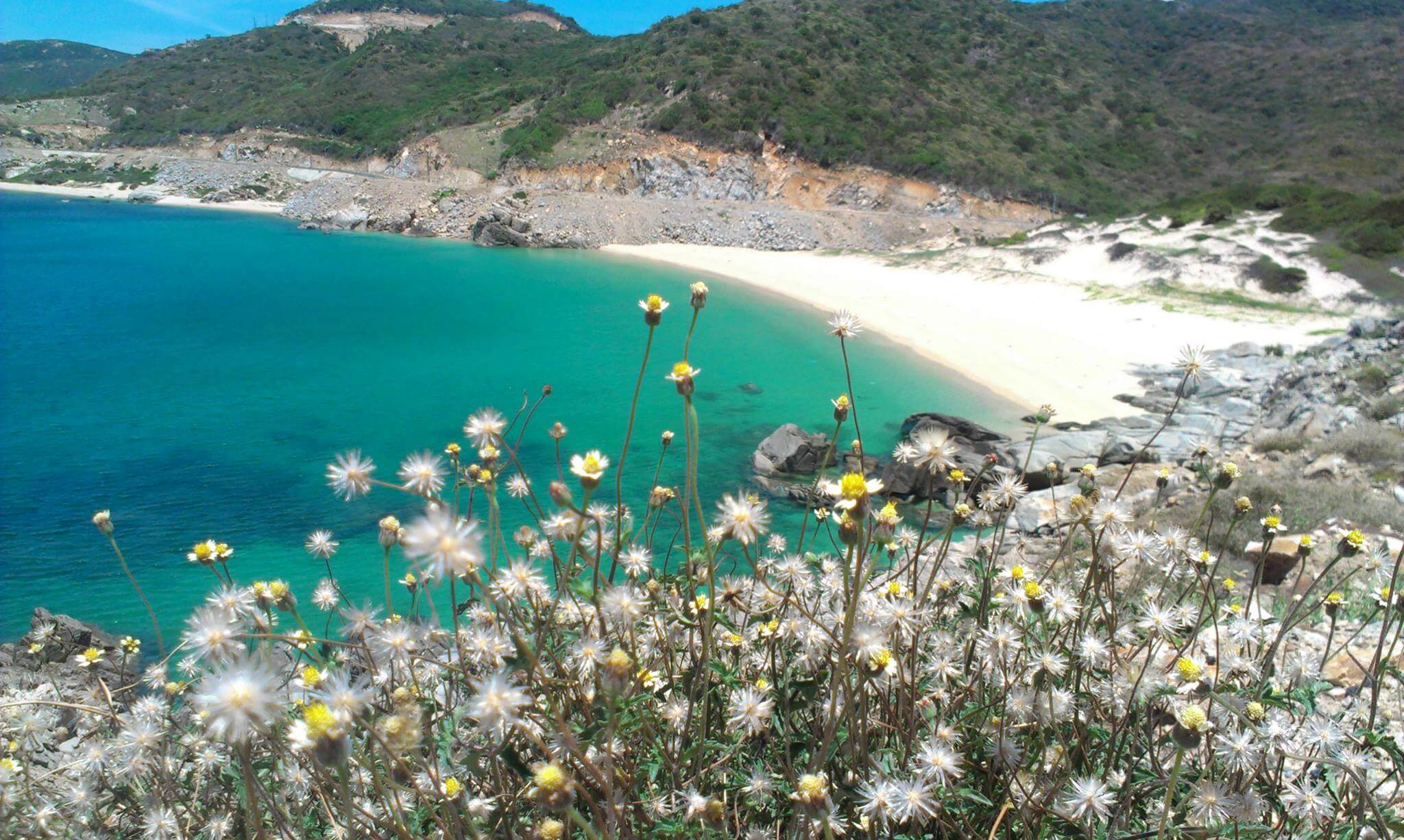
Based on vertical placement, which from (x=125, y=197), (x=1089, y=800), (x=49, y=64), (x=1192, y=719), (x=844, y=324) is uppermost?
(x=49, y=64)

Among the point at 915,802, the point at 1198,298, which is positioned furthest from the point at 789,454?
the point at 1198,298

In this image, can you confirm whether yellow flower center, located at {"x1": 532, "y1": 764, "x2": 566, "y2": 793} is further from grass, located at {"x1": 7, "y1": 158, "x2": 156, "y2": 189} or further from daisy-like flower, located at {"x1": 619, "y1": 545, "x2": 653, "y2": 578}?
grass, located at {"x1": 7, "y1": 158, "x2": 156, "y2": 189}

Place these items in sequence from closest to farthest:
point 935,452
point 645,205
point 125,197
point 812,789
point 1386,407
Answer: point 812,789 → point 935,452 → point 1386,407 → point 645,205 → point 125,197

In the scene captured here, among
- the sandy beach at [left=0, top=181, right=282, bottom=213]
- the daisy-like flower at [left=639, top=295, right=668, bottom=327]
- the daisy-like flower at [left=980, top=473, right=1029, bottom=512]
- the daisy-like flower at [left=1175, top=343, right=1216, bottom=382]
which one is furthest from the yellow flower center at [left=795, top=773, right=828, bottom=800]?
the sandy beach at [left=0, top=181, right=282, bottom=213]

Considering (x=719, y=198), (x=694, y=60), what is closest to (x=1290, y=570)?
(x=719, y=198)

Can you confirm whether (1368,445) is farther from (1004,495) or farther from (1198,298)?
(1198,298)

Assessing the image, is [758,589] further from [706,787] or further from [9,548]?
[9,548]

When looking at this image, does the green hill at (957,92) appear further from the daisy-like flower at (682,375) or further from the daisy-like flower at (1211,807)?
the daisy-like flower at (1211,807)
